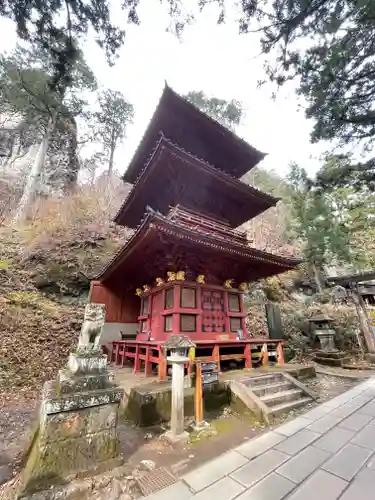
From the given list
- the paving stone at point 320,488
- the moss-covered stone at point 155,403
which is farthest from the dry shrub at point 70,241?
the paving stone at point 320,488

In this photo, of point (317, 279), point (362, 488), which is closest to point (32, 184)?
point (362, 488)

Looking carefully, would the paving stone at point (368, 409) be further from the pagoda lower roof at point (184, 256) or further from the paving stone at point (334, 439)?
the pagoda lower roof at point (184, 256)

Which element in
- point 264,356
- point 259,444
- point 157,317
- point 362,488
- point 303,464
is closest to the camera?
point 362,488

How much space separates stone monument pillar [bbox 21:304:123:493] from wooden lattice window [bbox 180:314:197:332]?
3446 mm

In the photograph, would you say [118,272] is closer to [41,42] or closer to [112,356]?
[112,356]

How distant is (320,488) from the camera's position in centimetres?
219

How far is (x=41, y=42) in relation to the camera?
4.24 meters

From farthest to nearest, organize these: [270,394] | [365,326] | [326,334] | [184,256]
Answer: [365,326] < [326,334] < [184,256] < [270,394]

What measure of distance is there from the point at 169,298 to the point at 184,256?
149 centimetres

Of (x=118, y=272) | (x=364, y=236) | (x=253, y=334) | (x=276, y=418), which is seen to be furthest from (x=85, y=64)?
(x=364, y=236)

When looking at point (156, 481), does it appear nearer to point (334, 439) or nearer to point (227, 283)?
point (334, 439)

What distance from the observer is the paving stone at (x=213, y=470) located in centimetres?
236

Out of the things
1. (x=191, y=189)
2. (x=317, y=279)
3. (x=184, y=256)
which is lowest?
(x=184, y=256)

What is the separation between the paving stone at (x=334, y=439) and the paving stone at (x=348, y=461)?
9 cm
